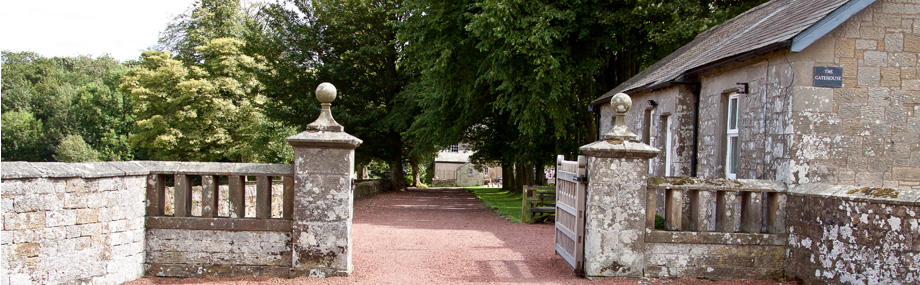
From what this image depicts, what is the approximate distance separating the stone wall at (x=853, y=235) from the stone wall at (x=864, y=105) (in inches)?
24.2

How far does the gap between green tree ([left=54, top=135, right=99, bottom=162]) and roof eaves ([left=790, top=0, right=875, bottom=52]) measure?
50985mm

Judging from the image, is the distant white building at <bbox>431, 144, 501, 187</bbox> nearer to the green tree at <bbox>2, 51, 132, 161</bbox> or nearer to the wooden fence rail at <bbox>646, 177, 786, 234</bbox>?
the green tree at <bbox>2, 51, 132, 161</bbox>

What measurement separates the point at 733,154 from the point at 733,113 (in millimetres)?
660

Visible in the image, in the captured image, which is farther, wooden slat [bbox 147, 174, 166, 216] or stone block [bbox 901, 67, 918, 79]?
stone block [bbox 901, 67, 918, 79]

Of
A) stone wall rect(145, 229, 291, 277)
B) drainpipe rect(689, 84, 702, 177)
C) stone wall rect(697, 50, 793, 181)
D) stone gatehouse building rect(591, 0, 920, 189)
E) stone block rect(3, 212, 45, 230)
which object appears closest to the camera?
stone block rect(3, 212, 45, 230)

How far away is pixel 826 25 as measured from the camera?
7816 millimetres

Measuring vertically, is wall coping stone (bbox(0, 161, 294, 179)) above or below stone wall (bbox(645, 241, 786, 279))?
above

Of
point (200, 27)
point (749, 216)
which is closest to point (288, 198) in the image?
point (749, 216)

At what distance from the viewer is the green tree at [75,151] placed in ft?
158

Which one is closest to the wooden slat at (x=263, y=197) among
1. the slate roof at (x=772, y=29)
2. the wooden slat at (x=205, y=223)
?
the wooden slat at (x=205, y=223)

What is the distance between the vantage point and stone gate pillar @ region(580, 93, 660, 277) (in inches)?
308

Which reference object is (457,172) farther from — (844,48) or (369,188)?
(844,48)

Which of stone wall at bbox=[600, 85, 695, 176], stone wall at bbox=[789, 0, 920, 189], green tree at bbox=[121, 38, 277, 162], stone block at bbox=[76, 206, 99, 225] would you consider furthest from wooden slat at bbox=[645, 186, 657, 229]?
green tree at bbox=[121, 38, 277, 162]

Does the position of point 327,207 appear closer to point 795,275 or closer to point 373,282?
point 373,282
